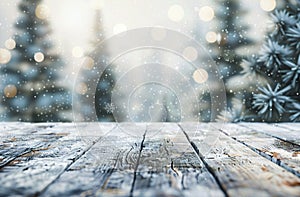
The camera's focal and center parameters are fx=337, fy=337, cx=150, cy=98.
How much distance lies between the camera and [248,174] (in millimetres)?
740

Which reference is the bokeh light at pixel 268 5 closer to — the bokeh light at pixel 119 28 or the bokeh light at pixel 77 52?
the bokeh light at pixel 119 28

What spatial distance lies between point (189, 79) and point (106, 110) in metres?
1.44

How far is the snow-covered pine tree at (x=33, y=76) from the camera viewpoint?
196 inches

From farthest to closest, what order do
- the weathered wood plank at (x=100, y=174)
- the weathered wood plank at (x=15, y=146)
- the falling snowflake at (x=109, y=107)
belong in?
the falling snowflake at (x=109, y=107), the weathered wood plank at (x=15, y=146), the weathered wood plank at (x=100, y=174)

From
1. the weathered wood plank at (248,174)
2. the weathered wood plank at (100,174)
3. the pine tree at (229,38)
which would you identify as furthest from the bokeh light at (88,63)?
the weathered wood plank at (248,174)

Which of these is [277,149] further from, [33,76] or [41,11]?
[41,11]

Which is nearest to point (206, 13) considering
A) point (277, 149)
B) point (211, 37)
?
point (211, 37)

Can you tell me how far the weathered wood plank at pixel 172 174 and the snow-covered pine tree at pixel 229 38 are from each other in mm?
2949

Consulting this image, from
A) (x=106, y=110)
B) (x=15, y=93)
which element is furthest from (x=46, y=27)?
(x=106, y=110)

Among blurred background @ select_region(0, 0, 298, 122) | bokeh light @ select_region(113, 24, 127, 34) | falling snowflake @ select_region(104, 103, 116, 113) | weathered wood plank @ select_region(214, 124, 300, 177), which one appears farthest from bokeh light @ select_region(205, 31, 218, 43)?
weathered wood plank @ select_region(214, 124, 300, 177)

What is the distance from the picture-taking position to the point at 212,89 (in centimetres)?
404

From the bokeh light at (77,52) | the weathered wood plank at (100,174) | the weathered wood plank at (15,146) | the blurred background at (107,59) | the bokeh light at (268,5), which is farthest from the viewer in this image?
the bokeh light at (77,52)

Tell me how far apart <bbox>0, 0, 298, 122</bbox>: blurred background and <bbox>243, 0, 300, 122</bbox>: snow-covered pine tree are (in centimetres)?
61

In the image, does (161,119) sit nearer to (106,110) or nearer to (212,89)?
(212,89)
